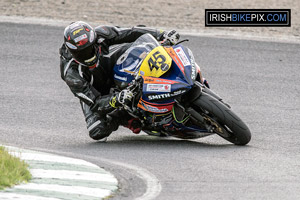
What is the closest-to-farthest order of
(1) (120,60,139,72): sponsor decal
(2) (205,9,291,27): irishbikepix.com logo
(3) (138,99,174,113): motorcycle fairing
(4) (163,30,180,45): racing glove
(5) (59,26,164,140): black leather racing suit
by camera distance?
1. (3) (138,99,174,113): motorcycle fairing
2. (1) (120,60,139,72): sponsor decal
3. (5) (59,26,164,140): black leather racing suit
4. (4) (163,30,180,45): racing glove
5. (2) (205,9,291,27): irishbikepix.com logo

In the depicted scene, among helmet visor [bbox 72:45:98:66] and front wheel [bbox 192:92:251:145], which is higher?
helmet visor [bbox 72:45:98:66]

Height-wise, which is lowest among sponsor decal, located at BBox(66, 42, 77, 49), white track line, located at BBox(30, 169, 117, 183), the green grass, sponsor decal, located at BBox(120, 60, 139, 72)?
white track line, located at BBox(30, 169, 117, 183)

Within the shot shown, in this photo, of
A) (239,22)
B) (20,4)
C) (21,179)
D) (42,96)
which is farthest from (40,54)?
(21,179)

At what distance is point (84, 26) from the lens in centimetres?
834

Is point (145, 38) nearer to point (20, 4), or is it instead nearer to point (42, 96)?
point (42, 96)

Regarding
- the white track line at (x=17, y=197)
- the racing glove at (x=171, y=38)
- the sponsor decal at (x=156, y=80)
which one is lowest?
the white track line at (x=17, y=197)

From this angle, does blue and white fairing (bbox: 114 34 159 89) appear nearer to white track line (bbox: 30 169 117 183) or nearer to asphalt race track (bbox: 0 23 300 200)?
asphalt race track (bbox: 0 23 300 200)

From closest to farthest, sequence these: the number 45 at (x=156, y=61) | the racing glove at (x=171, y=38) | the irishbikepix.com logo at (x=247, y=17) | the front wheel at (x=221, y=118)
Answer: the front wheel at (x=221, y=118), the number 45 at (x=156, y=61), the racing glove at (x=171, y=38), the irishbikepix.com logo at (x=247, y=17)

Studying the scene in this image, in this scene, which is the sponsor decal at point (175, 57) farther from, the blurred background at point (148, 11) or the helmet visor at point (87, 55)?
the blurred background at point (148, 11)

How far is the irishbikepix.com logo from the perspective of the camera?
15930 mm

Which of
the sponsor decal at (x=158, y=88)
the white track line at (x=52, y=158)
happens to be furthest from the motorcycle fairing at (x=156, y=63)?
the white track line at (x=52, y=158)

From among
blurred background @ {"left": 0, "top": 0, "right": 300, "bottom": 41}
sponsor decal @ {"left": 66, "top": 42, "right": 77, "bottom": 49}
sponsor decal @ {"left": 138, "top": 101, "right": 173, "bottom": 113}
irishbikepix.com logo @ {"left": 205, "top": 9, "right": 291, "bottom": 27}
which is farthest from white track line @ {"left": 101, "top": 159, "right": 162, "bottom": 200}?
irishbikepix.com logo @ {"left": 205, "top": 9, "right": 291, "bottom": 27}

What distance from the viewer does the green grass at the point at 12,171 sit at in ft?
Result: 20.4

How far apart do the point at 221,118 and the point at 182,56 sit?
0.91 meters
